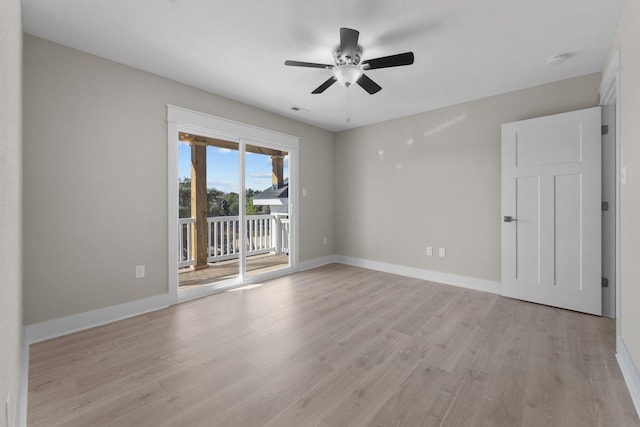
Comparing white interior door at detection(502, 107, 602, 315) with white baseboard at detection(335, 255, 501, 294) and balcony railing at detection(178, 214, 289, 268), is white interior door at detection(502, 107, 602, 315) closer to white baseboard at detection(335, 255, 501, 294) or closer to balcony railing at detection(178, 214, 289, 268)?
white baseboard at detection(335, 255, 501, 294)

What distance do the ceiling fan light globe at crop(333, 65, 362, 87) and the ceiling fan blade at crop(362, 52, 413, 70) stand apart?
0.31ft

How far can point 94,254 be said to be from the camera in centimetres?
261

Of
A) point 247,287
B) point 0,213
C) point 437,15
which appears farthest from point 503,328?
point 0,213

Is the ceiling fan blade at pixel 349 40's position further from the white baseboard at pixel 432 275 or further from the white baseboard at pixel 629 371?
the white baseboard at pixel 432 275

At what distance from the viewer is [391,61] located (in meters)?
2.20

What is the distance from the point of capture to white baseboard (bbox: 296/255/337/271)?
4.73 metres

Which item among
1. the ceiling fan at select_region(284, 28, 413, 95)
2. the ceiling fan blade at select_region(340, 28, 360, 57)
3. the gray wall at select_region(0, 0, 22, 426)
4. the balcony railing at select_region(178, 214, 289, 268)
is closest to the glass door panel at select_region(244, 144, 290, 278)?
the balcony railing at select_region(178, 214, 289, 268)

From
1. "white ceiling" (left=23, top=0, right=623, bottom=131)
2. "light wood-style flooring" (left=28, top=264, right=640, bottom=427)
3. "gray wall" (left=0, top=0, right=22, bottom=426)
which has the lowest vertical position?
"light wood-style flooring" (left=28, top=264, right=640, bottom=427)

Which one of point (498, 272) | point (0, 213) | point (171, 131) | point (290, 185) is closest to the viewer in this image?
point (0, 213)

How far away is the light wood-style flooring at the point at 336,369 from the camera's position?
1518 mm

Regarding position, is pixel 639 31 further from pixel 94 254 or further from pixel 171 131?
pixel 94 254

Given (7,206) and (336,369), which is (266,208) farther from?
(7,206)

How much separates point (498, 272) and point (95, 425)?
4.07 meters

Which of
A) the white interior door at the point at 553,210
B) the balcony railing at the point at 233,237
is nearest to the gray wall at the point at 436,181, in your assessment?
the white interior door at the point at 553,210
